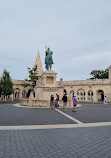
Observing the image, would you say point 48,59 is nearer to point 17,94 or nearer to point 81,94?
point 81,94

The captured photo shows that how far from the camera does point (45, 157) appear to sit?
334cm

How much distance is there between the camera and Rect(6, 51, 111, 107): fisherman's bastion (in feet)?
62.5

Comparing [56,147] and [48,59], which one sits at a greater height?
[48,59]

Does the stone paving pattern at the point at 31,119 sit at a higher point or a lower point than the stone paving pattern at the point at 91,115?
higher

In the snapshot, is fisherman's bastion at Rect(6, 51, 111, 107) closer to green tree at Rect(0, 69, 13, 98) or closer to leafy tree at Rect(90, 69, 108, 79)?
green tree at Rect(0, 69, 13, 98)

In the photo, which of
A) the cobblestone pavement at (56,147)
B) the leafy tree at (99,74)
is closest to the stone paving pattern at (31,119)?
the cobblestone pavement at (56,147)

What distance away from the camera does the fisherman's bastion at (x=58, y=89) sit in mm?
19062

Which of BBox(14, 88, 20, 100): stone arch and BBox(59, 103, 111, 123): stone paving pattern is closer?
BBox(59, 103, 111, 123): stone paving pattern

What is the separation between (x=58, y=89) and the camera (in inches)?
763

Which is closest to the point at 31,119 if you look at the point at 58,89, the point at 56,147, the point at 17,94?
the point at 56,147

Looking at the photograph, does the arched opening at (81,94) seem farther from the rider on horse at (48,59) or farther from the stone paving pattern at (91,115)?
the stone paving pattern at (91,115)

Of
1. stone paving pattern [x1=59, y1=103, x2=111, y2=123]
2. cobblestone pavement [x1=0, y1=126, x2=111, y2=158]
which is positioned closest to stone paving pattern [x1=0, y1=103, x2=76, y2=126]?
stone paving pattern [x1=59, y1=103, x2=111, y2=123]

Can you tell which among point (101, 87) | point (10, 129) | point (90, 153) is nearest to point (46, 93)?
point (10, 129)

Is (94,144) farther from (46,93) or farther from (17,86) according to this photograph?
(17,86)
